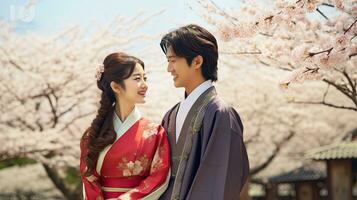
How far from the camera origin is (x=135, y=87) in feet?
10.8

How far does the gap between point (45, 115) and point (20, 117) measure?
0.48 meters

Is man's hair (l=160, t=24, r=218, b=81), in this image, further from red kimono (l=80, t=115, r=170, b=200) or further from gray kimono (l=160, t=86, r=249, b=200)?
red kimono (l=80, t=115, r=170, b=200)

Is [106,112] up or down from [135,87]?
down

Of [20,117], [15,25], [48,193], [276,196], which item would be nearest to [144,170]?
[20,117]

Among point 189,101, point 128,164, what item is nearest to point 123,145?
point 128,164

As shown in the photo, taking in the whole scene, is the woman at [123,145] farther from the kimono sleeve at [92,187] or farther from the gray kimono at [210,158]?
the gray kimono at [210,158]

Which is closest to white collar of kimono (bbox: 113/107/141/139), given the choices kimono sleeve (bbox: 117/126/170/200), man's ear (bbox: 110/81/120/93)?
man's ear (bbox: 110/81/120/93)

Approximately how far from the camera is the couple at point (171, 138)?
2.91 m

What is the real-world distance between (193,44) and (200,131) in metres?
0.45

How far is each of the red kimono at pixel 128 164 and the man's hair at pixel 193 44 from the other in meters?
0.46

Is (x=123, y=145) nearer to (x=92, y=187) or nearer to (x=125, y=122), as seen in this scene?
(x=125, y=122)

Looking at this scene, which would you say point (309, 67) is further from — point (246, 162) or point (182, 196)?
point (182, 196)

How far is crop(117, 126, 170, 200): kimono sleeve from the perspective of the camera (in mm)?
3061

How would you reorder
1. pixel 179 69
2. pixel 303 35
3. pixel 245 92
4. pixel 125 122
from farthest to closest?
pixel 245 92, pixel 303 35, pixel 125 122, pixel 179 69
